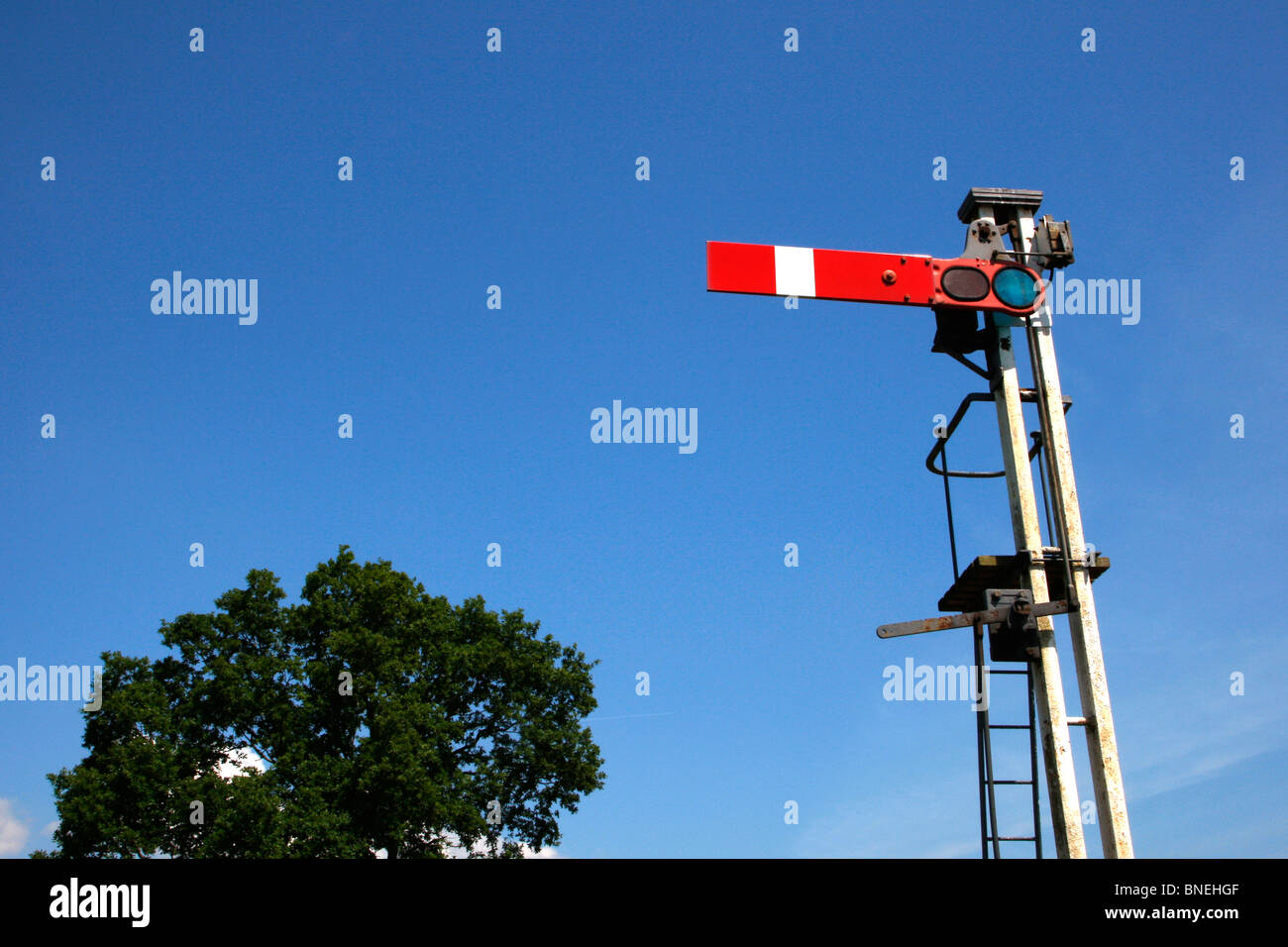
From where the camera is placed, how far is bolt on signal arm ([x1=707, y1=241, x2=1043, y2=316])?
9.09 m

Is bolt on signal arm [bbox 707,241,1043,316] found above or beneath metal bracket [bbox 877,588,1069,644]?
above

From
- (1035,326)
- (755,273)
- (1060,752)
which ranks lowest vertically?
(1060,752)

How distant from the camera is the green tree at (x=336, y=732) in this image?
2466cm

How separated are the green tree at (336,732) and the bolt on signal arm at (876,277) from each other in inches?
782

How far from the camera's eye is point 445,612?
3006cm

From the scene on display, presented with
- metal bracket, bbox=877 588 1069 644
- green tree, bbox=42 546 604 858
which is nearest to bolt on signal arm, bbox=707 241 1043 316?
metal bracket, bbox=877 588 1069 644

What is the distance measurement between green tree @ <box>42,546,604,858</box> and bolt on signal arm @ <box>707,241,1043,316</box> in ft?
65.2

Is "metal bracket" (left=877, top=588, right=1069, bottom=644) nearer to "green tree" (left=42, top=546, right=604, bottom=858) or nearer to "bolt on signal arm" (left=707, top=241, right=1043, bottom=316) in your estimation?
"bolt on signal arm" (left=707, top=241, right=1043, bottom=316)
